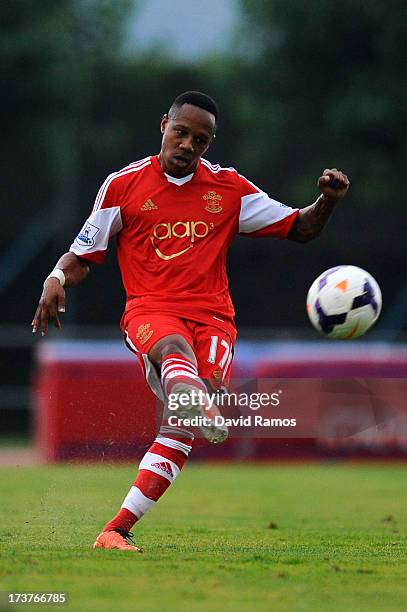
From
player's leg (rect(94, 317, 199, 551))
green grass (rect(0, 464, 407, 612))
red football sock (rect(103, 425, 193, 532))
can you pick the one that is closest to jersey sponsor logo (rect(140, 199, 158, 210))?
player's leg (rect(94, 317, 199, 551))

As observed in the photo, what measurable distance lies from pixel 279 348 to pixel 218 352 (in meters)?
12.7

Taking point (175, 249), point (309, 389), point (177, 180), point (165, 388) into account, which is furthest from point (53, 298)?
point (309, 389)

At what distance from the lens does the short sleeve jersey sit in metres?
7.16

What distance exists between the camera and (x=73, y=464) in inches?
309

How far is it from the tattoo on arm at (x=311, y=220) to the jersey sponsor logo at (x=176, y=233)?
648mm

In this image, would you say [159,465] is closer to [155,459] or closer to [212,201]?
[155,459]

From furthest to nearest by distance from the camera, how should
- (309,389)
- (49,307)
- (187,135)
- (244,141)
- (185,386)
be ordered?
(244,141), (309,389), (187,135), (49,307), (185,386)

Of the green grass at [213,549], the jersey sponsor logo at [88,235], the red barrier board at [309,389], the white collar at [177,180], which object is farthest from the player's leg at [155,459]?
the red barrier board at [309,389]

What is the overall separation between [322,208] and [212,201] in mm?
659

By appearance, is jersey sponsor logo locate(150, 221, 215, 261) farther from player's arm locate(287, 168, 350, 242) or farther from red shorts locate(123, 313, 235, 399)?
player's arm locate(287, 168, 350, 242)

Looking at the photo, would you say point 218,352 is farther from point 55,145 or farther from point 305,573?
point 55,145

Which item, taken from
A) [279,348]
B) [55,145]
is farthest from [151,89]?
[279,348]

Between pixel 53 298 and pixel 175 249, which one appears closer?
Result: pixel 53 298

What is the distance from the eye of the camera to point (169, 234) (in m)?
7.21
